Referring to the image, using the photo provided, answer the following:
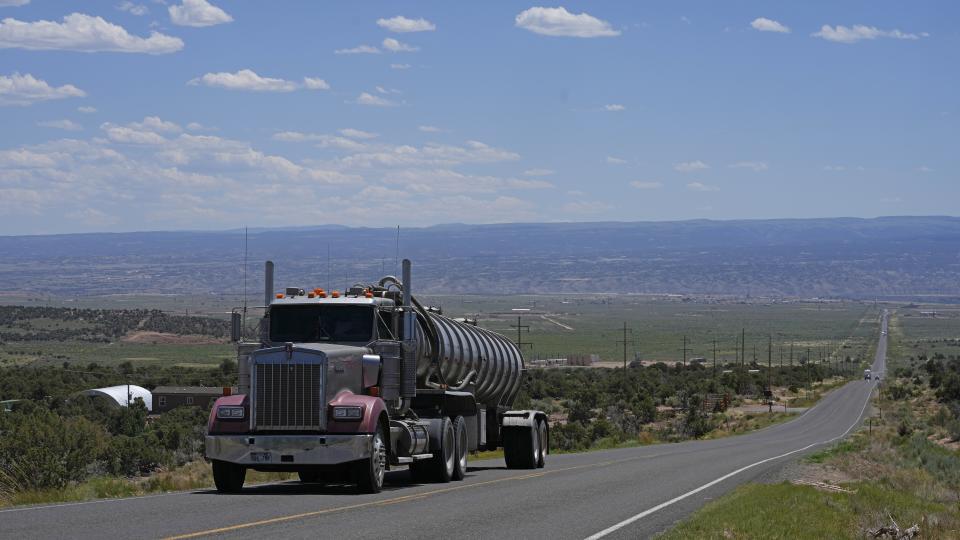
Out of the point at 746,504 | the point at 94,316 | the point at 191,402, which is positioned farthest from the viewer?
the point at 94,316

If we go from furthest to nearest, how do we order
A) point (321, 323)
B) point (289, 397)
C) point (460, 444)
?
point (460, 444) → point (321, 323) → point (289, 397)

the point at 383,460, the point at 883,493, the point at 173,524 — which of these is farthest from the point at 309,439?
the point at 883,493

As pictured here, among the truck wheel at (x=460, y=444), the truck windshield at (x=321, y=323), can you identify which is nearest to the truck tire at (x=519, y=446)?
the truck wheel at (x=460, y=444)

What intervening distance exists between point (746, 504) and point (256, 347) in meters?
8.28

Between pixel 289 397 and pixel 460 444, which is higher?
pixel 289 397

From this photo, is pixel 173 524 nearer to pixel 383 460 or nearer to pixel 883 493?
pixel 383 460

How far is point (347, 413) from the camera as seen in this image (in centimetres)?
2103

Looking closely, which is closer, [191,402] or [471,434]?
[471,434]

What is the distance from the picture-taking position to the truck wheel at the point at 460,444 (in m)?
25.4

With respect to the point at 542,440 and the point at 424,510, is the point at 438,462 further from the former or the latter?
the point at 542,440

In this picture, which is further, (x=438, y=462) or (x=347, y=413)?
(x=438, y=462)

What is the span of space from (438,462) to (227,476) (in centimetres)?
443

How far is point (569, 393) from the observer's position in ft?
291

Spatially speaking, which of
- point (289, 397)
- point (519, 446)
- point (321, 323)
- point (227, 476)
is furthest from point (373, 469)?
point (519, 446)
